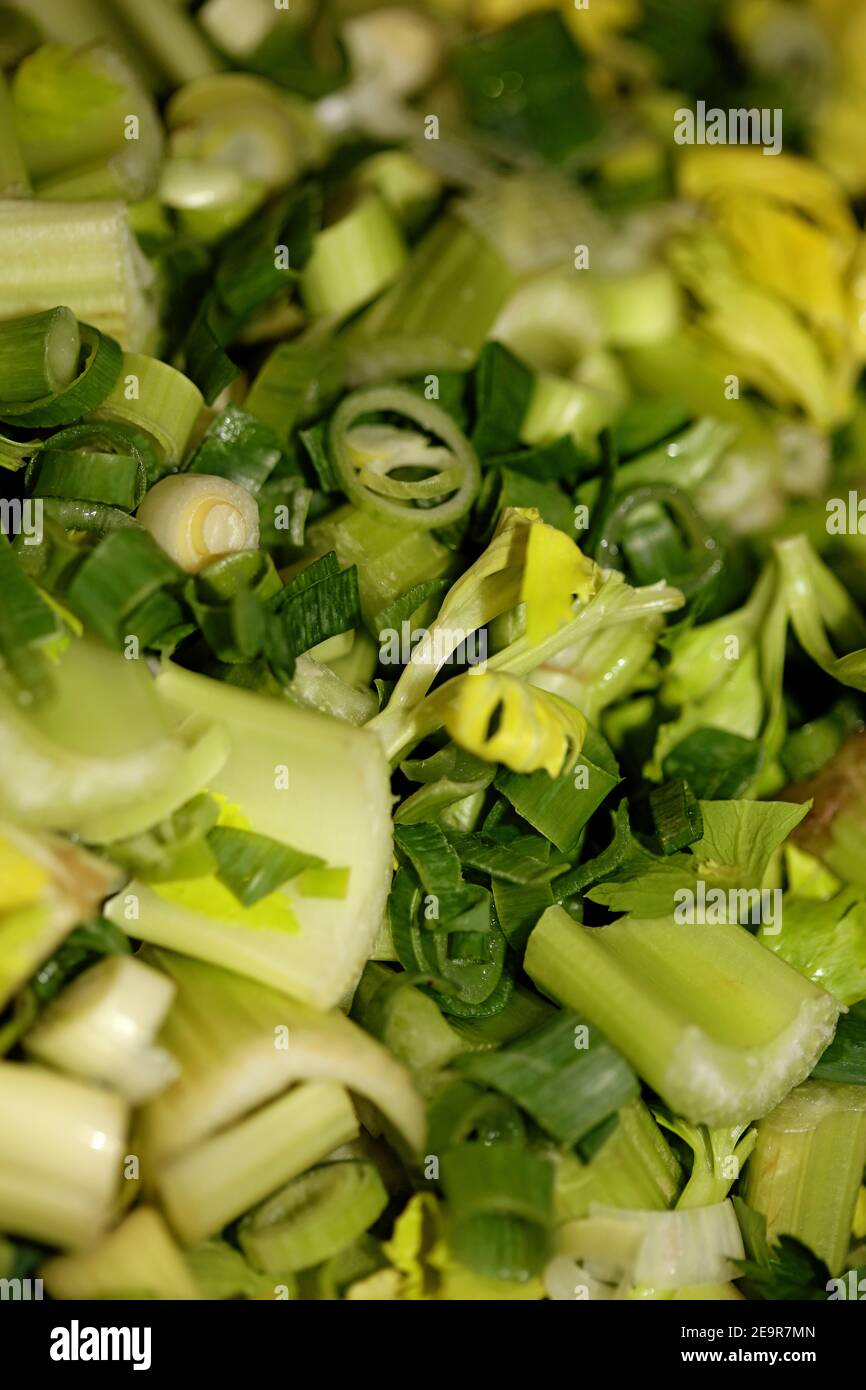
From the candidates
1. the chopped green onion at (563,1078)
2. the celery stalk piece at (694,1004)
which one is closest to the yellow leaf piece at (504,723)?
the celery stalk piece at (694,1004)

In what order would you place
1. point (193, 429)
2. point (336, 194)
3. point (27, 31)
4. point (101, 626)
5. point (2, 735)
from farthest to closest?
1. point (336, 194)
2. point (27, 31)
3. point (193, 429)
4. point (101, 626)
5. point (2, 735)

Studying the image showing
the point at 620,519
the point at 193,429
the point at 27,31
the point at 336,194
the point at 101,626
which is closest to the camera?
the point at 101,626

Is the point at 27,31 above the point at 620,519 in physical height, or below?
above

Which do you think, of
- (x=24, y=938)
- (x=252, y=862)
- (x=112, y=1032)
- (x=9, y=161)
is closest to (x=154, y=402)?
(x=9, y=161)

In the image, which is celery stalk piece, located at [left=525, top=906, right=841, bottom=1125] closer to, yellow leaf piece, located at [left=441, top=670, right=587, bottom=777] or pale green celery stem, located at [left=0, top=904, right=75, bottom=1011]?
yellow leaf piece, located at [left=441, top=670, right=587, bottom=777]
